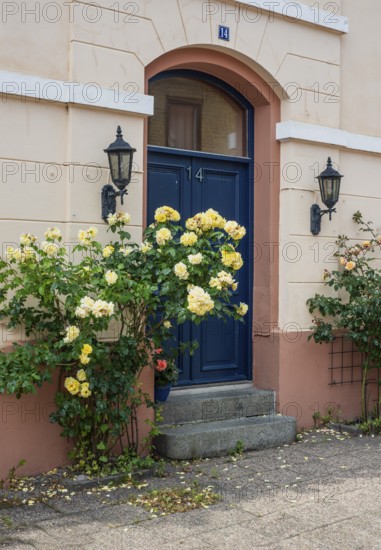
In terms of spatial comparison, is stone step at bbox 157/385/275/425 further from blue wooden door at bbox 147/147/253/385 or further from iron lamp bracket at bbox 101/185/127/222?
iron lamp bracket at bbox 101/185/127/222

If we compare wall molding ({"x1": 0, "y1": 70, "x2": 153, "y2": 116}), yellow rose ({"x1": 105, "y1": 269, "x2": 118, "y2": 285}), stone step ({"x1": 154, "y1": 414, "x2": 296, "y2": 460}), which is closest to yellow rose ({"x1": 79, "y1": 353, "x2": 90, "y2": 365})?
yellow rose ({"x1": 105, "y1": 269, "x2": 118, "y2": 285})

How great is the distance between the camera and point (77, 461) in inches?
225

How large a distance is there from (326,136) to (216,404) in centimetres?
293

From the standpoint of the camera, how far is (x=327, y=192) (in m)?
7.20

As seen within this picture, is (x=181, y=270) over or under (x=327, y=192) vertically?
under

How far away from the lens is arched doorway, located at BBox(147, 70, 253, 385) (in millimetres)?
A: 6871

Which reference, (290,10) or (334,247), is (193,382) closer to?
(334,247)

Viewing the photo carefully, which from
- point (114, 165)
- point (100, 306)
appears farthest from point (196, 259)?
point (114, 165)

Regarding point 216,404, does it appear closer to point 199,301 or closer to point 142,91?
point 199,301

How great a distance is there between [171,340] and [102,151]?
189 cm

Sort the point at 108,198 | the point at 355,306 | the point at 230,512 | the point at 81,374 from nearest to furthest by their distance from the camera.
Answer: the point at 230,512, the point at 81,374, the point at 108,198, the point at 355,306

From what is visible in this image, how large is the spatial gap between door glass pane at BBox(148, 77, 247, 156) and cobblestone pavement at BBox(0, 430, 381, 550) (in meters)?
3.01

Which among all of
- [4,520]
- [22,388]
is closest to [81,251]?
[22,388]

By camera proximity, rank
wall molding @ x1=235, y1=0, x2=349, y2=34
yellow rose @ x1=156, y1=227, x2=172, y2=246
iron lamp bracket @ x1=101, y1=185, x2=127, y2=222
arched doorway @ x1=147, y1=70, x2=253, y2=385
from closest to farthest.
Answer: yellow rose @ x1=156, y1=227, x2=172, y2=246
iron lamp bracket @ x1=101, y1=185, x2=127, y2=222
arched doorway @ x1=147, y1=70, x2=253, y2=385
wall molding @ x1=235, y1=0, x2=349, y2=34
